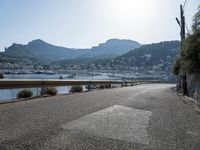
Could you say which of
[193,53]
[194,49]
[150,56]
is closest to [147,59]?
[150,56]

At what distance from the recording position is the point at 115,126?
362 inches

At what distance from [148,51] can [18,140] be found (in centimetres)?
15378

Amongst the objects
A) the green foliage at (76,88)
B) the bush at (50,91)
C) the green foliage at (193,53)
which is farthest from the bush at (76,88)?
the green foliage at (193,53)

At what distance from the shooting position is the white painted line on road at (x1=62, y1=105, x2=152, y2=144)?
311 inches

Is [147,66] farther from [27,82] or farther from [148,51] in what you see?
[27,82]

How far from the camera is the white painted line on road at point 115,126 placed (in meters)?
7.91

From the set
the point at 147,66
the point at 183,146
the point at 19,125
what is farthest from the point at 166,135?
the point at 147,66

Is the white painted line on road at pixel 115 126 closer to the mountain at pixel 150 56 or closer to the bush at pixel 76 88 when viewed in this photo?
the bush at pixel 76 88

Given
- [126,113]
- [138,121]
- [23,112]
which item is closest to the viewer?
[138,121]

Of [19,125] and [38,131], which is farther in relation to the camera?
[19,125]

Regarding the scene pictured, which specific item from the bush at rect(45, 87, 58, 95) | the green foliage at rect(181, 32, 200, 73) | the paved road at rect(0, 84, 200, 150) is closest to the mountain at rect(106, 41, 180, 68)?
the bush at rect(45, 87, 58, 95)

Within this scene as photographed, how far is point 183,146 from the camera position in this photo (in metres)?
7.18

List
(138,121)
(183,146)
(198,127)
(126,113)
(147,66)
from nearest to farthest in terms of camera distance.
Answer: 1. (183,146)
2. (198,127)
3. (138,121)
4. (126,113)
5. (147,66)

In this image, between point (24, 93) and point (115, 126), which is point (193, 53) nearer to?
point (115, 126)
